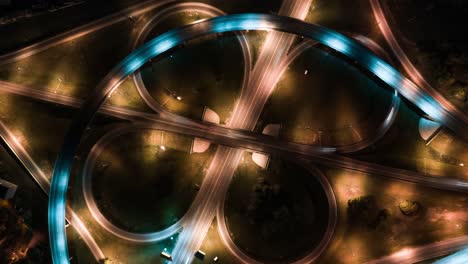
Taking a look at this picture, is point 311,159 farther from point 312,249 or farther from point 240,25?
point 240,25

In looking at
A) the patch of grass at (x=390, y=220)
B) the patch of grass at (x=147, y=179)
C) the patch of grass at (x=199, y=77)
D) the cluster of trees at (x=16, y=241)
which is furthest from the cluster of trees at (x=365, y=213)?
the cluster of trees at (x=16, y=241)

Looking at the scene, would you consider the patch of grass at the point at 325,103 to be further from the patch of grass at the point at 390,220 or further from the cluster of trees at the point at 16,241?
the cluster of trees at the point at 16,241

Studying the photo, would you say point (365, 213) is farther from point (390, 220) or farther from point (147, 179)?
point (147, 179)

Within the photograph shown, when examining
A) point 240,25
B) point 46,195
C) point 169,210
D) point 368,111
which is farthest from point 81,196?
point 368,111

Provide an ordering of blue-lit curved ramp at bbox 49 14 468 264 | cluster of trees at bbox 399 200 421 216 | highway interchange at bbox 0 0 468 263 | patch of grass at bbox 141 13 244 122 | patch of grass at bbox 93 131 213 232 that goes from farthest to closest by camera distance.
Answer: patch of grass at bbox 141 13 244 122
patch of grass at bbox 93 131 213 232
cluster of trees at bbox 399 200 421 216
highway interchange at bbox 0 0 468 263
blue-lit curved ramp at bbox 49 14 468 264

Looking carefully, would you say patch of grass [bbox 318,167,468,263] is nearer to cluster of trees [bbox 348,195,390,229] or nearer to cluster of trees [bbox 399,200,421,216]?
cluster of trees [bbox 348,195,390,229]

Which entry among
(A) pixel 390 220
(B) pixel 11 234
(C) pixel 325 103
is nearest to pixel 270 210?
(A) pixel 390 220

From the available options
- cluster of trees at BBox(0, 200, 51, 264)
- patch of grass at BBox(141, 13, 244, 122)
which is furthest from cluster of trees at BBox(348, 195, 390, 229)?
cluster of trees at BBox(0, 200, 51, 264)

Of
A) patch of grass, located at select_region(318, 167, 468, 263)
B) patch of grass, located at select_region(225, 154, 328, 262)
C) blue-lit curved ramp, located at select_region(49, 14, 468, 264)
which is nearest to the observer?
blue-lit curved ramp, located at select_region(49, 14, 468, 264)

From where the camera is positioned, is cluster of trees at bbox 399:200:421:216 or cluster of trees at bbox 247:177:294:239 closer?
cluster of trees at bbox 399:200:421:216
